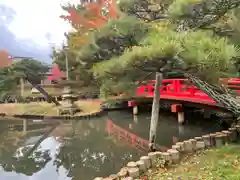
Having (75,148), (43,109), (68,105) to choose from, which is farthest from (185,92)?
(43,109)

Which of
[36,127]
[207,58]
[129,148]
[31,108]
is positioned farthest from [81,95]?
[207,58]

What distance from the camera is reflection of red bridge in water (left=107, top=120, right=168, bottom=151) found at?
8.41 meters

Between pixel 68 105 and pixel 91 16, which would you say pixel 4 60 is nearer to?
pixel 91 16

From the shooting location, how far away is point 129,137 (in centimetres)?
995

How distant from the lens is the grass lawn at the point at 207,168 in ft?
14.4

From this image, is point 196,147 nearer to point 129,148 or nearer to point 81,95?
point 129,148

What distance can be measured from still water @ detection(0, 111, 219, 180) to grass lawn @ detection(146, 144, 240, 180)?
1.97 metres

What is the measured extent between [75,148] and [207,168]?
201 inches

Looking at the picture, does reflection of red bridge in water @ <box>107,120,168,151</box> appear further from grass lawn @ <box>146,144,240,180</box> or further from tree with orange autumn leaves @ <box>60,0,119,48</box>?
tree with orange autumn leaves @ <box>60,0,119,48</box>

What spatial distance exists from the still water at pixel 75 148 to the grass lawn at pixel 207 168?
197 cm

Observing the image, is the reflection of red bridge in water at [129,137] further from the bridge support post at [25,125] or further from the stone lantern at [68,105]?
the bridge support post at [25,125]

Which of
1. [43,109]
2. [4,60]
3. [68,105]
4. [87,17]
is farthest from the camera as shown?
[4,60]

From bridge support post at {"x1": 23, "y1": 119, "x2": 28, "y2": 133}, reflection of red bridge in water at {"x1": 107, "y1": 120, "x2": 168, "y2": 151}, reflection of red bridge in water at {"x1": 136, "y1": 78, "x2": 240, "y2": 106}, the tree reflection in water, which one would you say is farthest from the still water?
reflection of red bridge in water at {"x1": 136, "y1": 78, "x2": 240, "y2": 106}

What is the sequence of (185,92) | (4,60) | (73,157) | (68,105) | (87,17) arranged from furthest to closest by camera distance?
(4,60), (87,17), (68,105), (185,92), (73,157)
